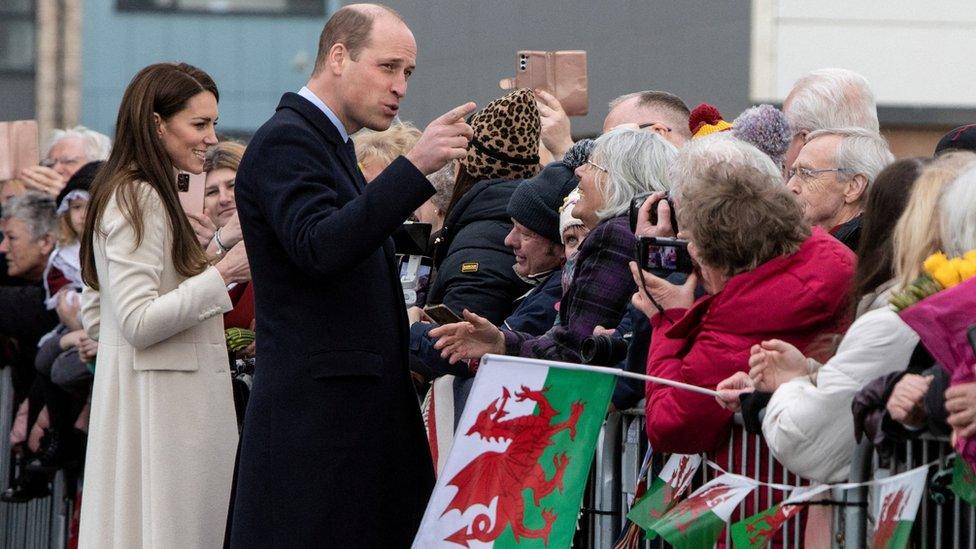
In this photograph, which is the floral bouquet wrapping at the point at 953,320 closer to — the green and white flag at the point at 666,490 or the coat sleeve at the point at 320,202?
the green and white flag at the point at 666,490

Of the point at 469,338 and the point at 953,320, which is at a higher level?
the point at 953,320

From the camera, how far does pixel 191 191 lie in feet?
20.2

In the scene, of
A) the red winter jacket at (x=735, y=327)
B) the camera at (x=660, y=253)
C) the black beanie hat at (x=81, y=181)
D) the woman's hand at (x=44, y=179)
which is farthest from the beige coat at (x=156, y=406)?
the woman's hand at (x=44, y=179)

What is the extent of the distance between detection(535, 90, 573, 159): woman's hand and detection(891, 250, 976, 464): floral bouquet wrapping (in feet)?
11.4

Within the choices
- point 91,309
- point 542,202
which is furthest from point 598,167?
point 91,309

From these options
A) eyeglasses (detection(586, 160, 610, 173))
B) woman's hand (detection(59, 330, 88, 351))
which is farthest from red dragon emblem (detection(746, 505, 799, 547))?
woman's hand (detection(59, 330, 88, 351))

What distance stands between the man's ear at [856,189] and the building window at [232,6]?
537 inches

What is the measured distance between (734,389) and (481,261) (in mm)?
1788

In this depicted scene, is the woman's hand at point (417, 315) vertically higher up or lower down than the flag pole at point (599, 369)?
lower down

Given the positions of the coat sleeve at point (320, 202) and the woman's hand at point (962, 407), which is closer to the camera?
the woman's hand at point (962, 407)

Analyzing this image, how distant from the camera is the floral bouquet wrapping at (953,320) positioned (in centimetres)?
318

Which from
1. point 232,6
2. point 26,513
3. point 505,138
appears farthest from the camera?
point 232,6

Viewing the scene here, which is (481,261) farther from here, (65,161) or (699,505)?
(65,161)

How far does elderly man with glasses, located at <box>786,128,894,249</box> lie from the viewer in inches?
Result: 192
